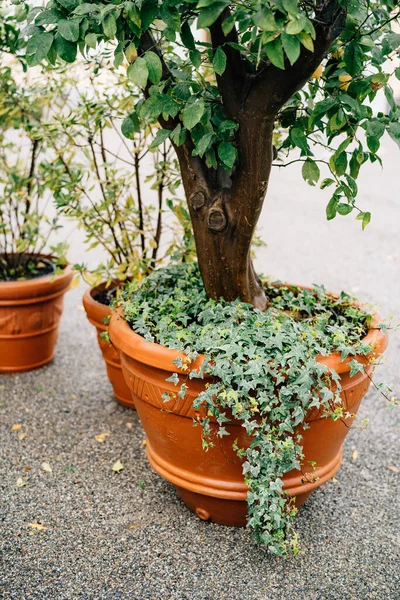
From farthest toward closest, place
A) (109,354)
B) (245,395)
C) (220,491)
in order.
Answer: (109,354), (220,491), (245,395)

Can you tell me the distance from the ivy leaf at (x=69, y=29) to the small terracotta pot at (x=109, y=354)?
57.7 inches

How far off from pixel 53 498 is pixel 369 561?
1.18 m

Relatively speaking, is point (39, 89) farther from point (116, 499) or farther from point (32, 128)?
point (116, 499)

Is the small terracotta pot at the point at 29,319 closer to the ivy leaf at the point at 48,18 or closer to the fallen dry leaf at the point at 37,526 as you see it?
the fallen dry leaf at the point at 37,526

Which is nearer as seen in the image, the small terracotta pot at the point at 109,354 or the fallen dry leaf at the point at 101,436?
the fallen dry leaf at the point at 101,436

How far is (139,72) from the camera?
60.0 inches

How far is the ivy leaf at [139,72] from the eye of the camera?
59.8 inches

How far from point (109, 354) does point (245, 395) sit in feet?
4.20

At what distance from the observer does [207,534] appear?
2135mm

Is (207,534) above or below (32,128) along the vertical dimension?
below

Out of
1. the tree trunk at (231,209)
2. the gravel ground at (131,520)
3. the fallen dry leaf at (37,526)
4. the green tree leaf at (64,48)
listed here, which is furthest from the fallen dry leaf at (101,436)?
the green tree leaf at (64,48)

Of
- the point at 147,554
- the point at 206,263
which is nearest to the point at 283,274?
the point at 206,263

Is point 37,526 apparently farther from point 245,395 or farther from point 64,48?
point 64,48

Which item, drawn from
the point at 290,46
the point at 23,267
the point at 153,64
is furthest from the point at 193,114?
the point at 23,267
